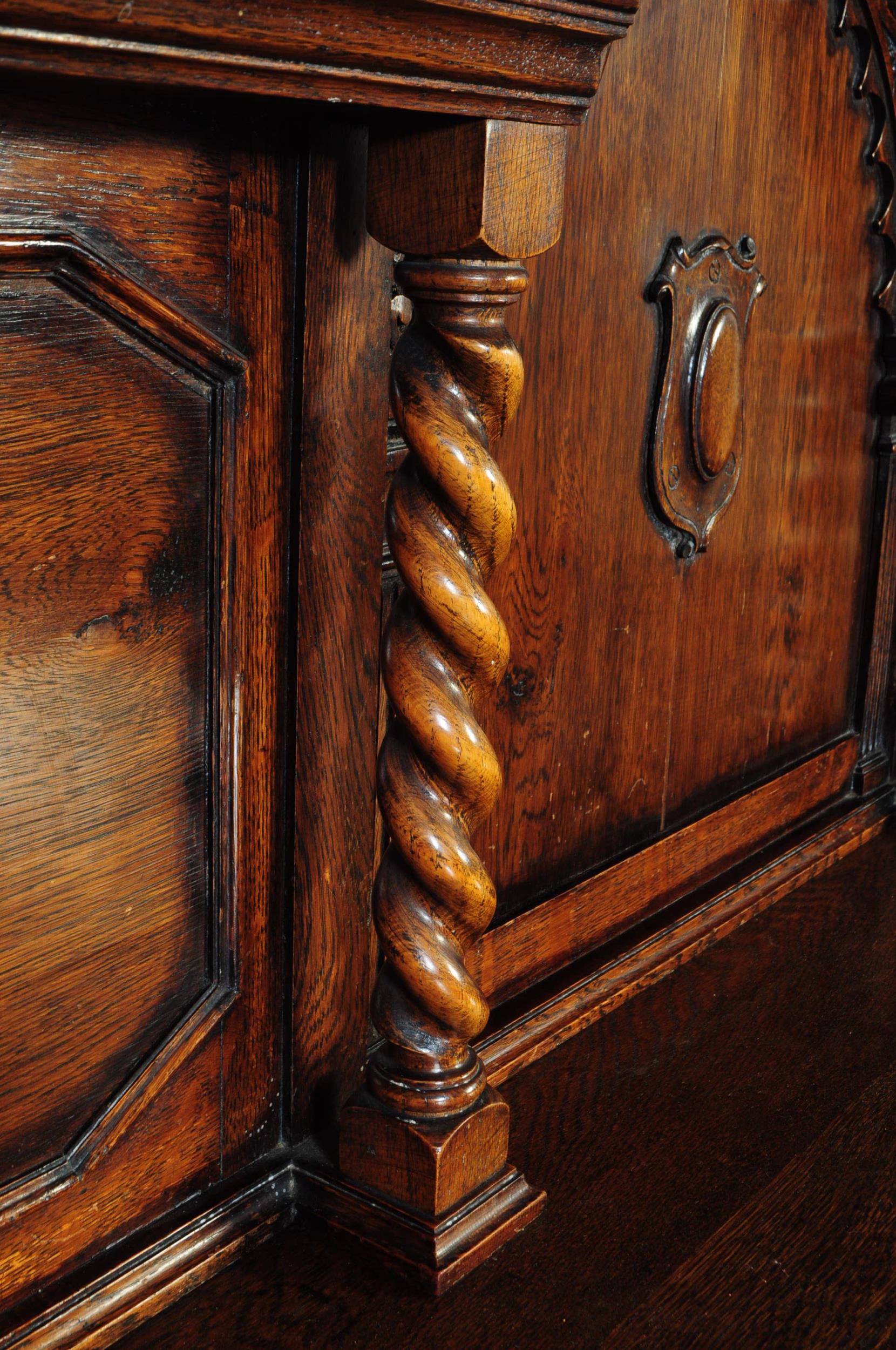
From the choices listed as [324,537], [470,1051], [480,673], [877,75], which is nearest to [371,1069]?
[470,1051]

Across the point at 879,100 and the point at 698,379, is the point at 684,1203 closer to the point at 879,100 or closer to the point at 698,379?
the point at 698,379

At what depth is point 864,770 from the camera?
113 inches

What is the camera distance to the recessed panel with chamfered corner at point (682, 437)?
177 cm

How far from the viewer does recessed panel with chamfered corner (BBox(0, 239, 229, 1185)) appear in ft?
3.71

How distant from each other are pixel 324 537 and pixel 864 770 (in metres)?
1.79

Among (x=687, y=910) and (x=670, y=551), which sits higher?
(x=670, y=551)

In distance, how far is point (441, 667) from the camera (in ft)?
4.23

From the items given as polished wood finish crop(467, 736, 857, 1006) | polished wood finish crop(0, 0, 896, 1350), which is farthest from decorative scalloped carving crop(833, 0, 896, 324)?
polished wood finish crop(467, 736, 857, 1006)

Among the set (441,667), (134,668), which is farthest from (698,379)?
(134,668)

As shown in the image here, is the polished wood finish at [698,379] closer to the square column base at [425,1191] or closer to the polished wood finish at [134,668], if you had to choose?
the polished wood finish at [134,668]

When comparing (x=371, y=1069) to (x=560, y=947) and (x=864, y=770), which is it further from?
(x=864, y=770)

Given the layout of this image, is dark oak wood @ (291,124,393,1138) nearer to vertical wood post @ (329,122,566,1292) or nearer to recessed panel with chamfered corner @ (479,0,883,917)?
vertical wood post @ (329,122,566,1292)

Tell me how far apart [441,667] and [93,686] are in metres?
0.31

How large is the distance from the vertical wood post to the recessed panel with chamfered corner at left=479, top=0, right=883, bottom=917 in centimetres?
41
